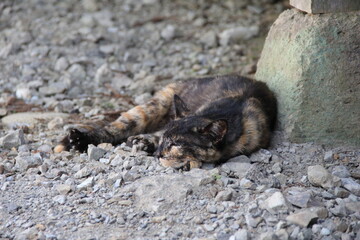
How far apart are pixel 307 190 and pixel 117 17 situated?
673 cm

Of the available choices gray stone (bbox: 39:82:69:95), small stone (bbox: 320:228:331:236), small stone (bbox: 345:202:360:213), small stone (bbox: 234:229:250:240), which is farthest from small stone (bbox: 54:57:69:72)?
small stone (bbox: 320:228:331:236)

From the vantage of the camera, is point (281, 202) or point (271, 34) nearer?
point (281, 202)

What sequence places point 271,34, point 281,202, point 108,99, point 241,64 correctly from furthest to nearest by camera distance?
1. point 241,64
2. point 108,99
3. point 271,34
4. point 281,202

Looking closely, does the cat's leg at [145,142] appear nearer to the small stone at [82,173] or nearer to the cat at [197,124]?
the cat at [197,124]

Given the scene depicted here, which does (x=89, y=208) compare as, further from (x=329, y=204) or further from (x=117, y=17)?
(x=117, y=17)

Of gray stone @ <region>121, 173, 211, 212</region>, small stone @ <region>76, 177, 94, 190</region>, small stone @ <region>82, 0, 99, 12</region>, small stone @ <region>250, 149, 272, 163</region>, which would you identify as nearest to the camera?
gray stone @ <region>121, 173, 211, 212</region>

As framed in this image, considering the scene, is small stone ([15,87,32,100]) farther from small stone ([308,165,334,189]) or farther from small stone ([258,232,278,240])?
small stone ([258,232,278,240])

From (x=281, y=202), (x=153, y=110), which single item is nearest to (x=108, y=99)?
(x=153, y=110)

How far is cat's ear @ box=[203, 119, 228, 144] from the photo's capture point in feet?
19.5

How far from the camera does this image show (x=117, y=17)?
11016mm

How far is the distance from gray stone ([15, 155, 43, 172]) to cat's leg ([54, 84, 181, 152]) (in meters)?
0.39

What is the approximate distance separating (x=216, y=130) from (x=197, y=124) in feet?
0.64

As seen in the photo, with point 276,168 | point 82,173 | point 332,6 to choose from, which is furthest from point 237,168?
point 332,6

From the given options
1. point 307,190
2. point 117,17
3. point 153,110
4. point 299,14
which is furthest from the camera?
point 117,17
